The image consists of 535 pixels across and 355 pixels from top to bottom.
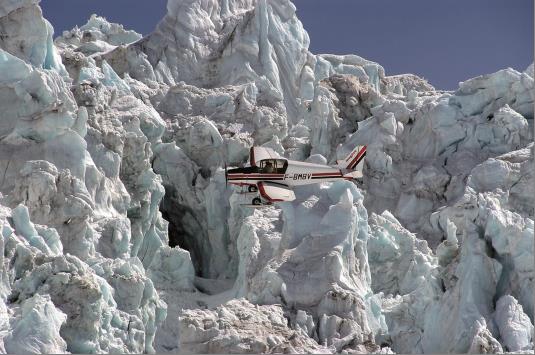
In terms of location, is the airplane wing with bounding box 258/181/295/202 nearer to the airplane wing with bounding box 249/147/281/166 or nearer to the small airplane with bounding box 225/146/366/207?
the small airplane with bounding box 225/146/366/207

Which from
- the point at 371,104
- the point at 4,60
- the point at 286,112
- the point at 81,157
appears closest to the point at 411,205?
the point at 371,104

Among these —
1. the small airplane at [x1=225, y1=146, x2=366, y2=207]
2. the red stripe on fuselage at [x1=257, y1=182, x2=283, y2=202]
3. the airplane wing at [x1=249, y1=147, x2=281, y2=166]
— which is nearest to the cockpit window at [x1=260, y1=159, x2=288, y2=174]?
the small airplane at [x1=225, y1=146, x2=366, y2=207]

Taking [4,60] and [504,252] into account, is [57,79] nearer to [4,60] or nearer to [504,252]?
[4,60]

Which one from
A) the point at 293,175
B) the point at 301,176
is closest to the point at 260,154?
the point at 293,175

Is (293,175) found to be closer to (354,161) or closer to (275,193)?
(275,193)

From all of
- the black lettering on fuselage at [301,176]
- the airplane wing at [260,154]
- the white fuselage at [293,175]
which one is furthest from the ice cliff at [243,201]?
the airplane wing at [260,154]

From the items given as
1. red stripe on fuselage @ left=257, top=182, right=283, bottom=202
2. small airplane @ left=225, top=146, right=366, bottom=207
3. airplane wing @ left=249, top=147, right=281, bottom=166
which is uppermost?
airplane wing @ left=249, top=147, right=281, bottom=166

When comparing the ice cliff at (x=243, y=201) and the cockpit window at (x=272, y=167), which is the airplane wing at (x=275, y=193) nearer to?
the cockpit window at (x=272, y=167)
